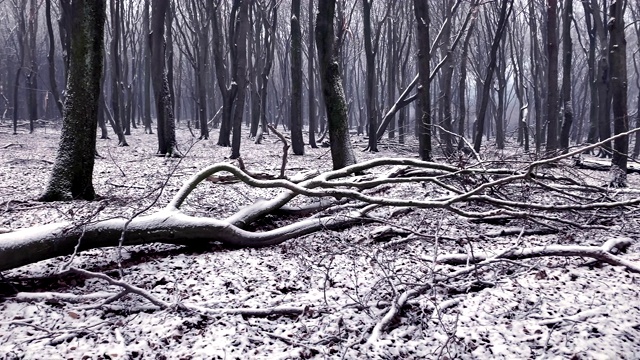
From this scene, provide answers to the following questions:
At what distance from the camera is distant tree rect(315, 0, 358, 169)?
7.20 metres

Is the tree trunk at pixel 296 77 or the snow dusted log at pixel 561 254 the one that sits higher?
the tree trunk at pixel 296 77

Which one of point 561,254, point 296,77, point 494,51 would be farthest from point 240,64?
point 561,254

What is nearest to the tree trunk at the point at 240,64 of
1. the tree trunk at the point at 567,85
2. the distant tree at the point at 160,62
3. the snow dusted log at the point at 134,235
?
the distant tree at the point at 160,62

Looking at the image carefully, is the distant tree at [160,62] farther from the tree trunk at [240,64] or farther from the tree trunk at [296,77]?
the tree trunk at [296,77]

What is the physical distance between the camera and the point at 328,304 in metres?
3.02

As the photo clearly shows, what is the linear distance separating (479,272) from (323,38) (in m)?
5.14

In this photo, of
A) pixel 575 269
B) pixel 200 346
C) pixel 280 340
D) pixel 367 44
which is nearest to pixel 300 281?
pixel 280 340

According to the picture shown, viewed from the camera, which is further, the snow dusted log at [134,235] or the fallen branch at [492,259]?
the snow dusted log at [134,235]

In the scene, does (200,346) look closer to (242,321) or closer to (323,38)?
(242,321)

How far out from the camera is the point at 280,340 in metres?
2.61

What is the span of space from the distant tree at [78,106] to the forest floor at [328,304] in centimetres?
92

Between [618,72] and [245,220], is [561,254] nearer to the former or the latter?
[245,220]

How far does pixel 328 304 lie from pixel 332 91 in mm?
4829

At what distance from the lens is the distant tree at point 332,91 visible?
23.6 feet
